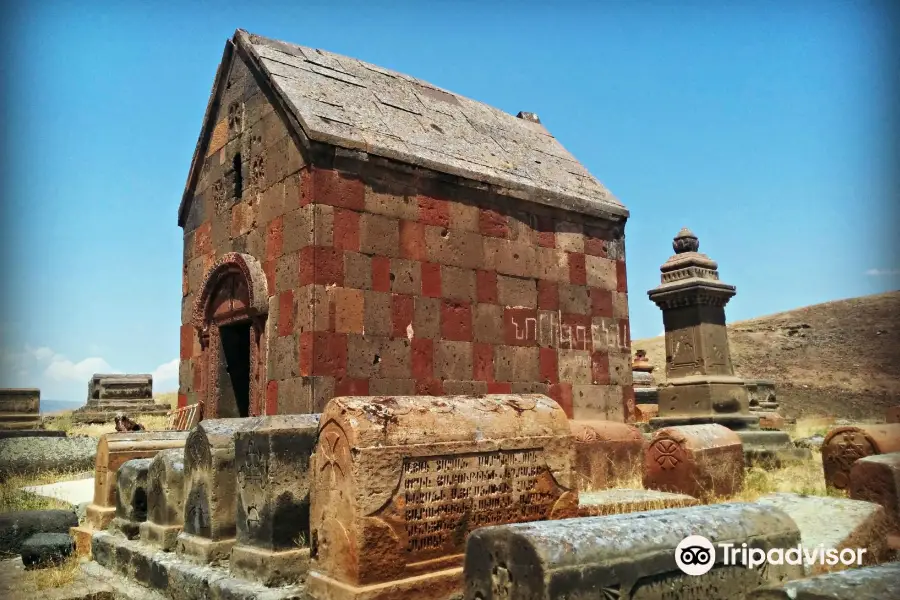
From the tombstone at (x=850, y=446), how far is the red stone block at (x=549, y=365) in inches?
130

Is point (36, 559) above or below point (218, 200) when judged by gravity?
below

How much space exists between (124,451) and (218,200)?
3.96m

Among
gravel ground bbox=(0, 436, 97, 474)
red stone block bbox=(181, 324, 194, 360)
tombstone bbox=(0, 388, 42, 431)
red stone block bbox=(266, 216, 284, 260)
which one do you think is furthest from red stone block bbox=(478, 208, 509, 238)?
tombstone bbox=(0, 388, 42, 431)

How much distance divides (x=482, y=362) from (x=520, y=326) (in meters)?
0.83

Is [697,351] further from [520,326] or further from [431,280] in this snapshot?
[431,280]

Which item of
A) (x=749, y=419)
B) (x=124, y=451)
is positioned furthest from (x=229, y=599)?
(x=749, y=419)

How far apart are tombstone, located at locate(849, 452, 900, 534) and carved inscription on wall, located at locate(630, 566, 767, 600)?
2.27 meters

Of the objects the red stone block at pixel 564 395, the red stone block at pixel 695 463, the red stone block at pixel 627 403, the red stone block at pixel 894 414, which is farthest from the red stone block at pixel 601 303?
the red stone block at pixel 894 414

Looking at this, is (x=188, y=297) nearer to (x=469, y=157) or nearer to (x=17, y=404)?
(x=469, y=157)

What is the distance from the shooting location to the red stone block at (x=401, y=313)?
25.5ft

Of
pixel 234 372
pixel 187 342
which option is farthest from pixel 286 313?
pixel 187 342

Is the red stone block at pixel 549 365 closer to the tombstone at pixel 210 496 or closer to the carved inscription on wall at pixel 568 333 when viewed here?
the carved inscription on wall at pixel 568 333

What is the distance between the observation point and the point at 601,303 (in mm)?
9906

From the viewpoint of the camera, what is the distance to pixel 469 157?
8922 mm
